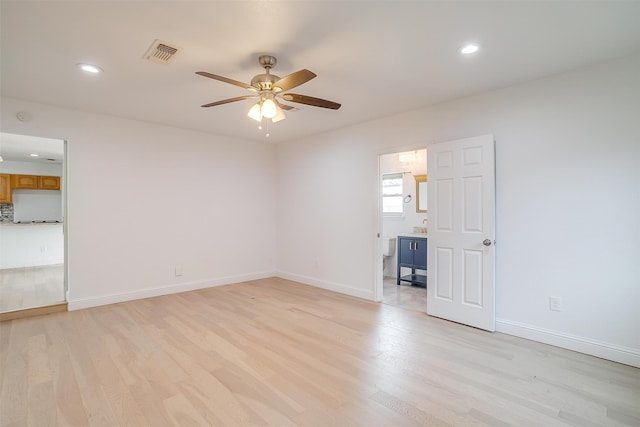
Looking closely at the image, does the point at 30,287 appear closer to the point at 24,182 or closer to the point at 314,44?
the point at 24,182

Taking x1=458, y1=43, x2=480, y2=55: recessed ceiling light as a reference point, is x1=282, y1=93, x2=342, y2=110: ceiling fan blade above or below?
below

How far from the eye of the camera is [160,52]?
2449 millimetres

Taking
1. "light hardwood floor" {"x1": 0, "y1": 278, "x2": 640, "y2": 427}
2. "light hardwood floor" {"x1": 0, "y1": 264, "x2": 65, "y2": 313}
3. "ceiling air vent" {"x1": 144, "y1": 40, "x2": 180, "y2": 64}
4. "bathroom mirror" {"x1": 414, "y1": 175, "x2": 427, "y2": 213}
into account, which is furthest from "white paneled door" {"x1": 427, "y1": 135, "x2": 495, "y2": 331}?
"light hardwood floor" {"x1": 0, "y1": 264, "x2": 65, "y2": 313}

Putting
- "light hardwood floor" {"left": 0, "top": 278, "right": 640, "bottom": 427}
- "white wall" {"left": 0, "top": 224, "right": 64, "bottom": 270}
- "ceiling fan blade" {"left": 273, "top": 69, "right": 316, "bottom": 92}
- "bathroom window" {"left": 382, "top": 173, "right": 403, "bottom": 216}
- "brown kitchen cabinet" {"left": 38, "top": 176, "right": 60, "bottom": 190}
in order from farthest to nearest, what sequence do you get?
"brown kitchen cabinet" {"left": 38, "top": 176, "right": 60, "bottom": 190}
"white wall" {"left": 0, "top": 224, "right": 64, "bottom": 270}
"bathroom window" {"left": 382, "top": 173, "right": 403, "bottom": 216}
"ceiling fan blade" {"left": 273, "top": 69, "right": 316, "bottom": 92}
"light hardwood floor" {"left": 0, "top": 278, "right": 640, "bottom": 427}

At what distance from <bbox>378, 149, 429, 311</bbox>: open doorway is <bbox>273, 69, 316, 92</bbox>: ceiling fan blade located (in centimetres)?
279

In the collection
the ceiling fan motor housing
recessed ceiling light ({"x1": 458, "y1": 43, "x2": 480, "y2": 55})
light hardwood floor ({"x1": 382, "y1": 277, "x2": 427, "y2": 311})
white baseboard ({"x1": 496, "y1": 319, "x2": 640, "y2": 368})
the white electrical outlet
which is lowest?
light hardwood floor ({"x1": 382, "y1": 277, "x2": 427, "y2": 311})

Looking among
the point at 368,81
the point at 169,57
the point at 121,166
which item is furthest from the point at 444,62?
the point at 121,166

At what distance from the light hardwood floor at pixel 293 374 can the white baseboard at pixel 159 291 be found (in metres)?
0.30

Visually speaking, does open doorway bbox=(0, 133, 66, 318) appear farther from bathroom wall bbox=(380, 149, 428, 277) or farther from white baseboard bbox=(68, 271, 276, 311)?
bathroom wall bbox=(380, 149, 428, 277)

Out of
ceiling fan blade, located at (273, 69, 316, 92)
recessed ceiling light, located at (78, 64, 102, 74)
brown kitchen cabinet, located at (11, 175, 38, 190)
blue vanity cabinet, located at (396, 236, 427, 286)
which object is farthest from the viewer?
brown kitchen cabinet, located at (11, 175, 38, 190)

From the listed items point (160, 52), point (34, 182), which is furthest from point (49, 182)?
point (160, 52)

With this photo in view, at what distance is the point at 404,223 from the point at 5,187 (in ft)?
29.0

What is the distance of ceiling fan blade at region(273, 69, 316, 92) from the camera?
2.15m

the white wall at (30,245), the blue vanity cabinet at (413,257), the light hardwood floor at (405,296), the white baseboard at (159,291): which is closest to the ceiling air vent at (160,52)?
the white baseboard at (159,291)
